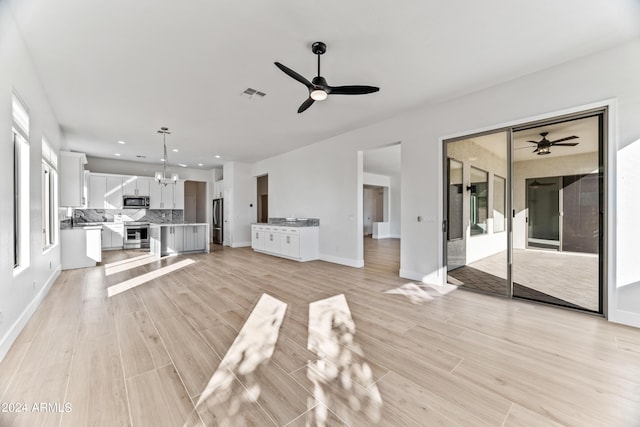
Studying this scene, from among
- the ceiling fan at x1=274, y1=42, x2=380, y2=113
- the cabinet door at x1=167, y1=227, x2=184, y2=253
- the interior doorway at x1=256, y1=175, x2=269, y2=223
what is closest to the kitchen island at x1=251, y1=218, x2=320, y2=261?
the cabinet door at x1=167, y1=227, x2=184, y2=253

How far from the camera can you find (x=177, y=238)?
700 cm

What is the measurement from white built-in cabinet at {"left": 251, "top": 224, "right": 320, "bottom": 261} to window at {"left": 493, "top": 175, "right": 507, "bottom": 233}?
379cm

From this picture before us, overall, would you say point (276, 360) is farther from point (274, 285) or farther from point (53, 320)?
point (53, 320)

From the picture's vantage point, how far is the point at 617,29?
2.50m

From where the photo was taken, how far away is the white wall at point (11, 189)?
2189 mm

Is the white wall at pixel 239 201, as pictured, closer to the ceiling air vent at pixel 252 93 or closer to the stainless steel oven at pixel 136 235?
the stainless steel oven at pixel 136 235

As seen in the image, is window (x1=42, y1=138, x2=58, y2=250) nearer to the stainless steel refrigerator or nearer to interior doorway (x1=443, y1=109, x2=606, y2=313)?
the stainless steel refrigerator

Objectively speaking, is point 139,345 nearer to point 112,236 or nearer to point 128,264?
point 128,264

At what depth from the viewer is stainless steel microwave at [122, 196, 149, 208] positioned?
8395 mm

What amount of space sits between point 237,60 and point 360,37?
1.41 metres

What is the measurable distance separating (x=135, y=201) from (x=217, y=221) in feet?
8.60

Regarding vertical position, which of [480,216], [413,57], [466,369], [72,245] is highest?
[413,57]

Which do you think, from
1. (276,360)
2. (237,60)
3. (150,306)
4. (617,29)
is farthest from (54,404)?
(617,29)

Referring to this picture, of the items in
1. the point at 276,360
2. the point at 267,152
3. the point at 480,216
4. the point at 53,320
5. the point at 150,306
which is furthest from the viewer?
the point at 267,152
